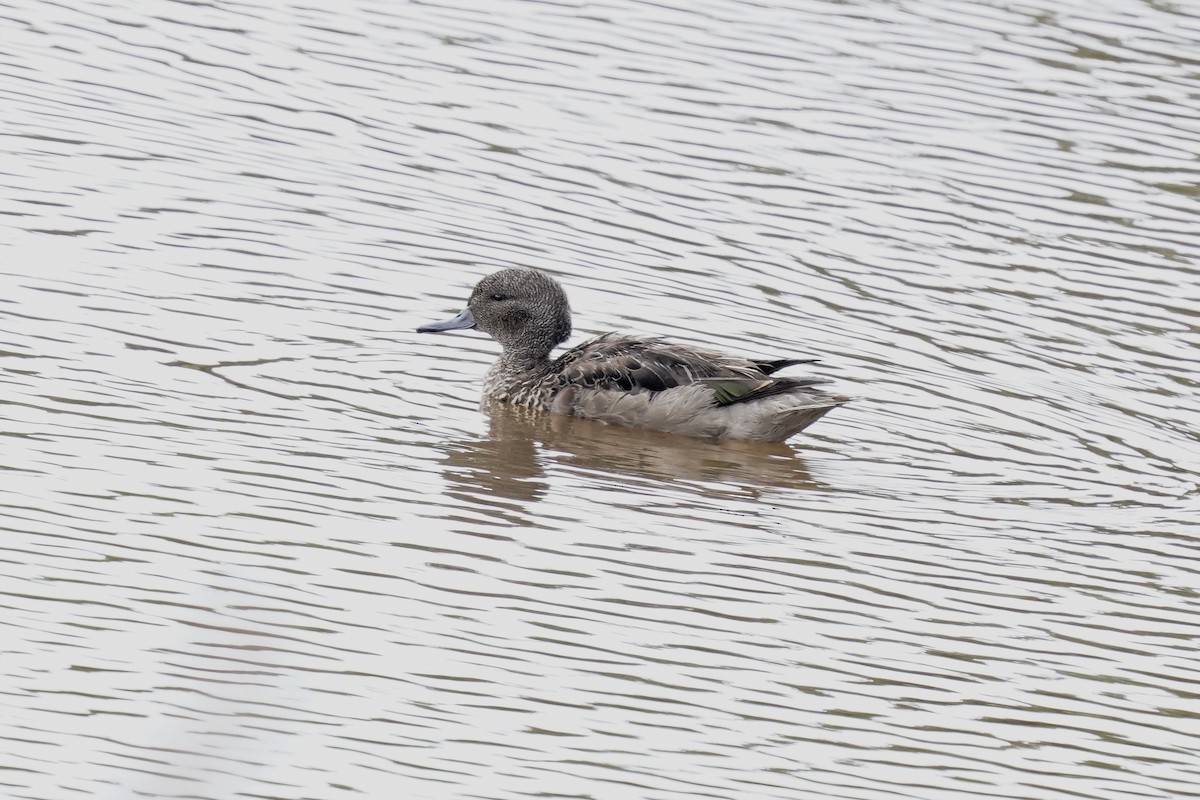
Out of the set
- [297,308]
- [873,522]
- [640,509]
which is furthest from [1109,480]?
[297,308]

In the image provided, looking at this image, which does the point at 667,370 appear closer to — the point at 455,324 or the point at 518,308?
the point at 518,308

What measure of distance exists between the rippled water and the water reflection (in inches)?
1.7

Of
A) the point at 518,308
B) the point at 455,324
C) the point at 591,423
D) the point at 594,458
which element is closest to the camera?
the point at 594,458

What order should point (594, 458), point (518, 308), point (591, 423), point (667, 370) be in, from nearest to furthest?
point (594, 458)
point (667, 370)
point (591, 423)
point (518, 308)

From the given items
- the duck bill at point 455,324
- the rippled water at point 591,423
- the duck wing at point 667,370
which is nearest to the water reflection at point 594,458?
the rippled water at point 591,423

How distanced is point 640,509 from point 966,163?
277 inches

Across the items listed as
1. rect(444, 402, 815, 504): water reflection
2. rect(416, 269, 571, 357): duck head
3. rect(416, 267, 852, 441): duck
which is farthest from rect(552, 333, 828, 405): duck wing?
rect(416, 269, 571, 357): duck head

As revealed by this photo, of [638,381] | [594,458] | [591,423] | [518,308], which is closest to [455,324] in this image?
[518,308]

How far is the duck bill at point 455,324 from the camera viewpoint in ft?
40.4

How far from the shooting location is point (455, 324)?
40.7 ft

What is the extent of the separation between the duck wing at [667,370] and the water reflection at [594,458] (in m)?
0.27

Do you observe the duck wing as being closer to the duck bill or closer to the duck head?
the duck head

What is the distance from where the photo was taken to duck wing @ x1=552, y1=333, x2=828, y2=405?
453 inches

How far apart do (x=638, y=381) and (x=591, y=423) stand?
39 centimetres
